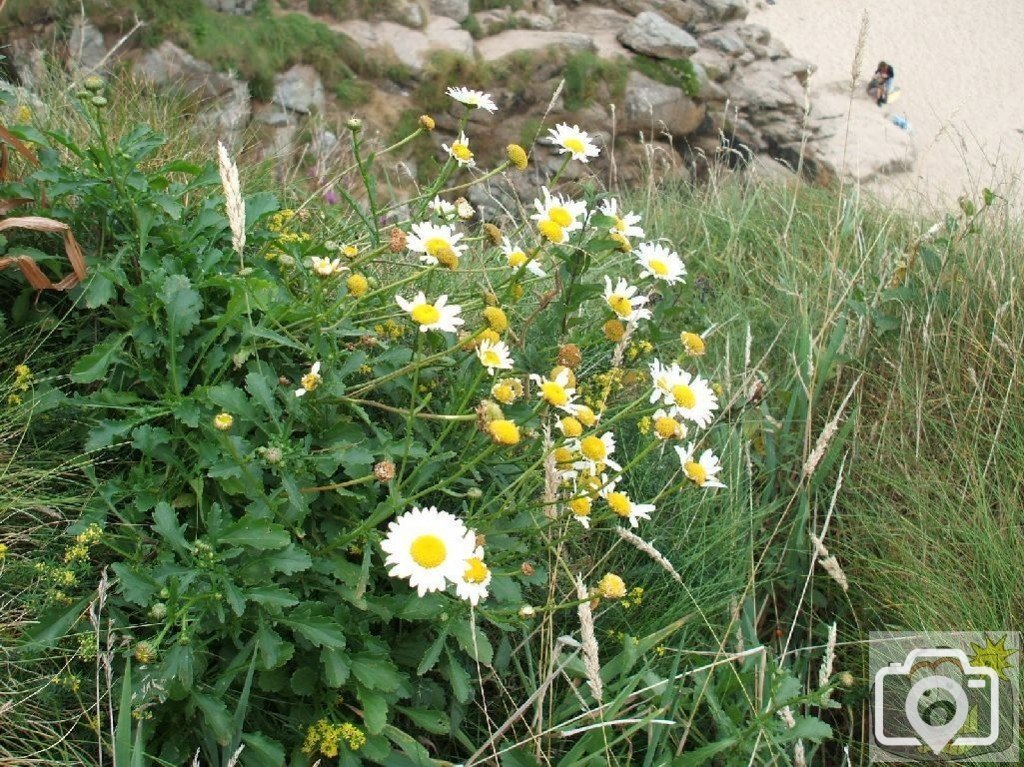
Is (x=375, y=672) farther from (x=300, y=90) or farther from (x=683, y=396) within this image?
(x=300, y=90)

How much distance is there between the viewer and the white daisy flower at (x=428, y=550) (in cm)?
136

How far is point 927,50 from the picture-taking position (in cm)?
1520

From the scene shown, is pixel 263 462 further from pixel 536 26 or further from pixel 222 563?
pixel 536 26

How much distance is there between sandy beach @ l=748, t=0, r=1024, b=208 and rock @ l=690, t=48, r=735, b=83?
7.66ft

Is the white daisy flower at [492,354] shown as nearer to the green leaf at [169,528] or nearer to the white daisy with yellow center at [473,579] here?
the white daisy with yellow center at [473,579]

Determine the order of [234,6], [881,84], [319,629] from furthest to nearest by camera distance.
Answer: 1. [881,84]
2. [234,6]
3. [319,629]

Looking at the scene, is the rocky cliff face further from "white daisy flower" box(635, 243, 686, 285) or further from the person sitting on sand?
"white daisy flower" box(635, 243, 686, 285)

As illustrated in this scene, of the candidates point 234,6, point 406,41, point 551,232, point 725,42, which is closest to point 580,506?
point 551,232

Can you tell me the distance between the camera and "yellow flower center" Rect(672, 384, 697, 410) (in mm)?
1755

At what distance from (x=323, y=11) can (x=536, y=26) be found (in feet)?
8.92

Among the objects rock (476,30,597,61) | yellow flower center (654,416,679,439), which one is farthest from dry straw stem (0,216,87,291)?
rock (476,30,597,61)

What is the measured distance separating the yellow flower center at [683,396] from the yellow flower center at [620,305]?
0.67ft

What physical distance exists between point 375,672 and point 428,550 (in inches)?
12.3

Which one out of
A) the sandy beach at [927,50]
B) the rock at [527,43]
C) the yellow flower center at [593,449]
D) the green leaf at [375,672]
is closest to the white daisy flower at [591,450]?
the yellow flower center at [593,449]
